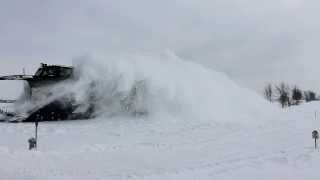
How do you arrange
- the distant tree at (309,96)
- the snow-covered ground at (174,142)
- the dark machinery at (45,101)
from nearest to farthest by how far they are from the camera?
1. the snow-covered ground at (174,142)
2. the dark machinery at (45,101)
3. the distant tree at (309,96)

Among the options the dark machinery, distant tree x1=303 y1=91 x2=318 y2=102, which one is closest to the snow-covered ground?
the dark machinery

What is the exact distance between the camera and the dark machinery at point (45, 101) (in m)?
23.5

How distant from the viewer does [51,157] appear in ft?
36.7

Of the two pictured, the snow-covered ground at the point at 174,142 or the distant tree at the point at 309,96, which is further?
the distant tree at the point at 309,96

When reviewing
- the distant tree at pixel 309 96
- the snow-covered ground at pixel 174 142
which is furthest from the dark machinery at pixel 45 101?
the distant tree at pixel 309 96

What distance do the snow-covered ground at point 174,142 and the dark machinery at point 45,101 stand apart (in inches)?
62.7

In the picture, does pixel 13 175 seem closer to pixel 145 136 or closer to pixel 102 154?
pixel 102 154

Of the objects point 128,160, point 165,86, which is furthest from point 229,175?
point 165,86

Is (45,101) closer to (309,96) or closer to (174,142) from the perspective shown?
(174,142)

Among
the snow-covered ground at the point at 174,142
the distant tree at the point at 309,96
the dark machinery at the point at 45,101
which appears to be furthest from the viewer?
the distant tree at the point at 309,96

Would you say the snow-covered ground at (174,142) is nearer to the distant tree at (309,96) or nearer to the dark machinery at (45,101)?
the dark machinery at (45,101)

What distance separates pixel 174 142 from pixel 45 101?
38.2 feet

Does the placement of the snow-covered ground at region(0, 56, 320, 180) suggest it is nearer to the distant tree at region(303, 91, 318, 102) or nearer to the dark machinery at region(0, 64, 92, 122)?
the dark machinery at region(0, 64, 92, 122)

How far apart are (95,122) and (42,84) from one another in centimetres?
500
